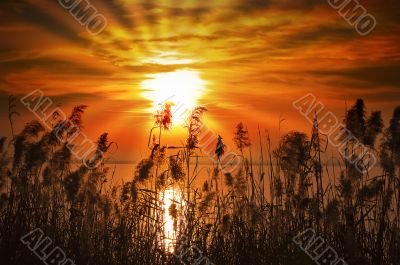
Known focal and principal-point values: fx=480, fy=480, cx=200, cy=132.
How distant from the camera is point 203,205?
661cm

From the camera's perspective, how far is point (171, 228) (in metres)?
7.13

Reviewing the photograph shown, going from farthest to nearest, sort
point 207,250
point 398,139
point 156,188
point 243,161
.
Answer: point 243,161
point 156,188
point 207,250
point 398,139

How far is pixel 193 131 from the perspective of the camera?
664 centimetres

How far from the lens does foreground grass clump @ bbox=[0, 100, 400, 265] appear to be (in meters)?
6.23

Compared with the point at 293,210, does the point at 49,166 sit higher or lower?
higher

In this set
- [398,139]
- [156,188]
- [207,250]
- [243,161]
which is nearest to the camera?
[398,139]

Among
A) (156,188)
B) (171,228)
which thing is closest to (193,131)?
(156,188)

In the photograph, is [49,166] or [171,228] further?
[49,166]

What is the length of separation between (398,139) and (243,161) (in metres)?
2.40

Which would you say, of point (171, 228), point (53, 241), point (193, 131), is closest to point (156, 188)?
point (171, 228)

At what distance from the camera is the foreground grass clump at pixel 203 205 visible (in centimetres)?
623

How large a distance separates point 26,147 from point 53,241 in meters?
1.41

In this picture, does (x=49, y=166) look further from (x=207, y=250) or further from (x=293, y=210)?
(x=293, y=210)

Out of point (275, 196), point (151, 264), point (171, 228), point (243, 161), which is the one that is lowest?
point (151, 264)
